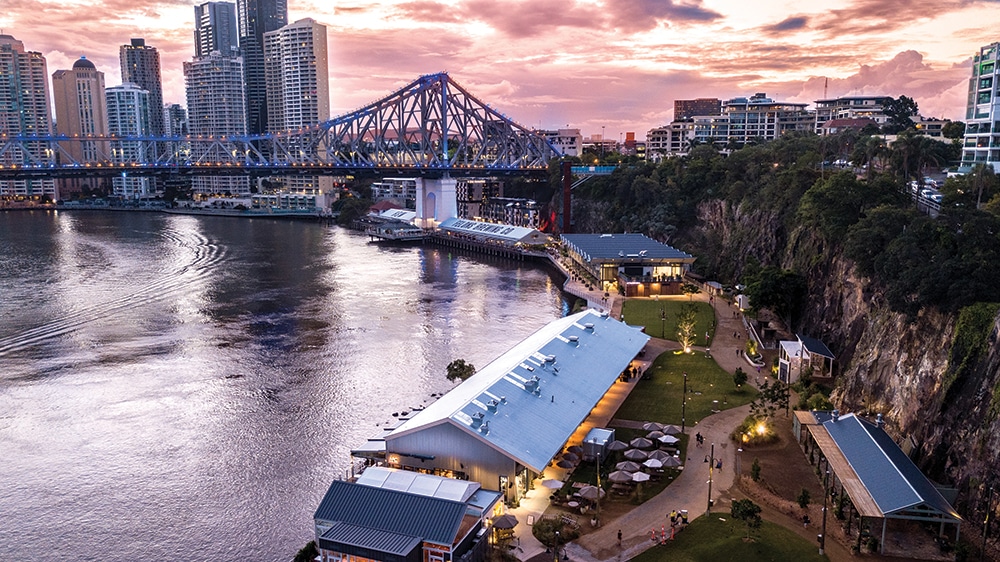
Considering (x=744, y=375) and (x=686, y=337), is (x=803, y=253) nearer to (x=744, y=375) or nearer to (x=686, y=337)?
(x=686, y=337)

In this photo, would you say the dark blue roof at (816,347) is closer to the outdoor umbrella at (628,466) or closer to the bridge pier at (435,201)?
the outdoor umbrella at (628,466)

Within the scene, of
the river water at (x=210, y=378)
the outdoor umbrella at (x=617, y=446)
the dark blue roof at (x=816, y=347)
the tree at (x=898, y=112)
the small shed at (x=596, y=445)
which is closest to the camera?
the river water at (x=210, y=378)

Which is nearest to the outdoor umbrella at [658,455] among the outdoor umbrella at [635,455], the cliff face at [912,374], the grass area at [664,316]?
the outdoor umbrella at [635,455]

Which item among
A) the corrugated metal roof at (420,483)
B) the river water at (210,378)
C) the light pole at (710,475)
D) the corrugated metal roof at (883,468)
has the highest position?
the corrugated metal roof at (883,468)

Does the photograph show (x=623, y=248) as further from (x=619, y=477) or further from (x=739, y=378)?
(x=619, y=477)

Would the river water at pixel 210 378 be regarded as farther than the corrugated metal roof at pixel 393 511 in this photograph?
Yes

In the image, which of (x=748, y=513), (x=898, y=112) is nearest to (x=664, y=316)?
(x=748, y=513)

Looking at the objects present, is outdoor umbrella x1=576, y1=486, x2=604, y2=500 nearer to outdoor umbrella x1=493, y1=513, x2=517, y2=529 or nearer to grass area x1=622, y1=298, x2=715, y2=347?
outdoor umbrella x1=493, y1=513, x2=517, y2=529
